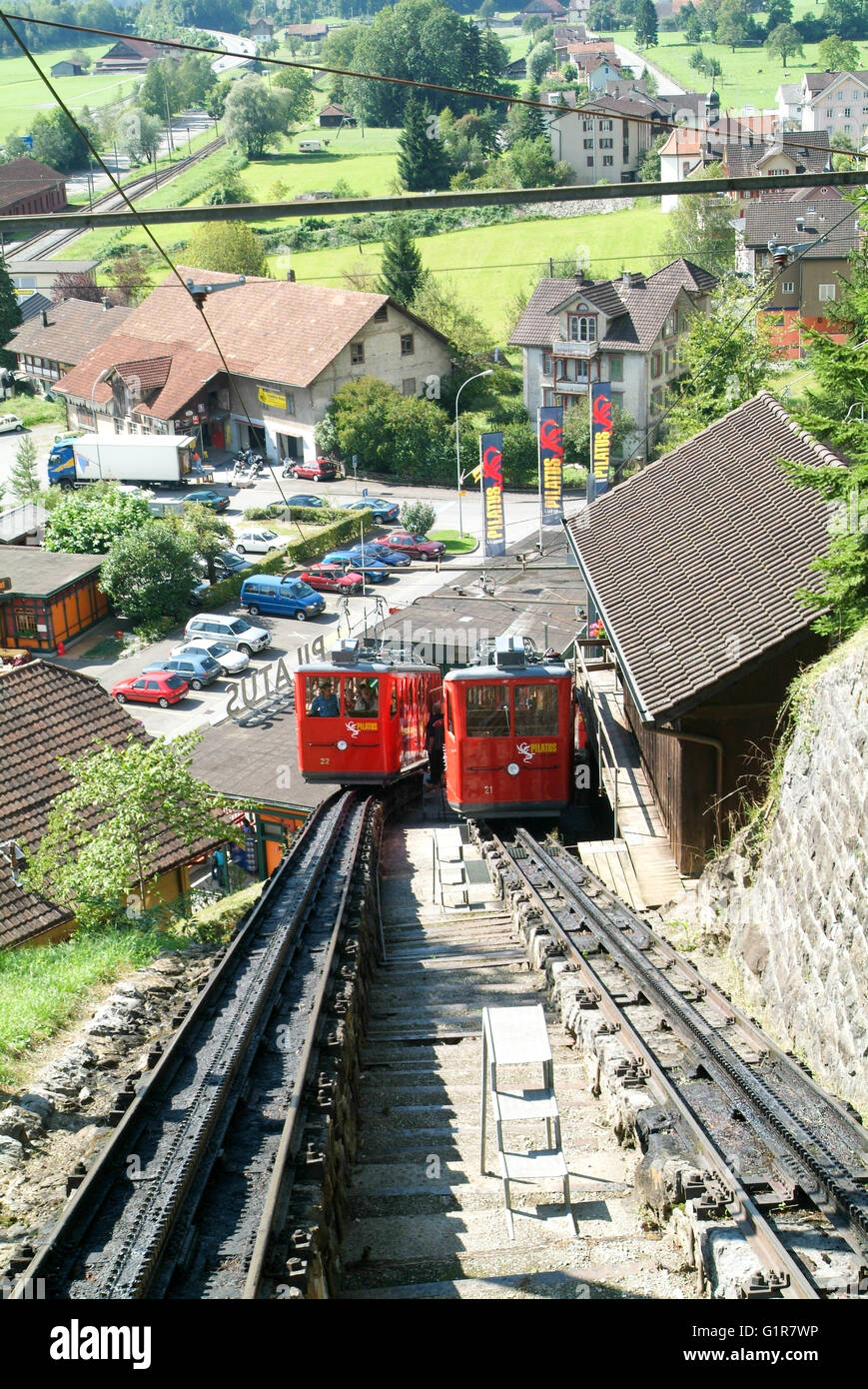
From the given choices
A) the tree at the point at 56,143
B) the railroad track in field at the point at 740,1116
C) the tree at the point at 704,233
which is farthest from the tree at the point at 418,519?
the tree at the point at 56,143

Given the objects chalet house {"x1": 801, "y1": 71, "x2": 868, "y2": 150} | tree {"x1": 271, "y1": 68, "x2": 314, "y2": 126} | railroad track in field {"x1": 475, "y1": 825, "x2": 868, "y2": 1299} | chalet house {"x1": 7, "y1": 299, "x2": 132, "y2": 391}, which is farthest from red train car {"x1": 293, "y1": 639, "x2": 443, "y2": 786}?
chalet house {"x1": 801, "y1": 71, "x2": 868, "y2": 150}

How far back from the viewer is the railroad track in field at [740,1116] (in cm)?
697

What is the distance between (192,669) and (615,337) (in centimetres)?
3323

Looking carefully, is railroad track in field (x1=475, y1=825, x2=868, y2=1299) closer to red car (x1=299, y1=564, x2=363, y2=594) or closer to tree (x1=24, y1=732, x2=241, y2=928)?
tree (x1=24, y1=732, x2=241, y2=928)

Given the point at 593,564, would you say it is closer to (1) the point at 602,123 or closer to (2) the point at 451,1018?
(2) the point at 451,1018

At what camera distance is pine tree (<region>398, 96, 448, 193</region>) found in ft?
366

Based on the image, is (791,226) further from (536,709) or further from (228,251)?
(536,709)

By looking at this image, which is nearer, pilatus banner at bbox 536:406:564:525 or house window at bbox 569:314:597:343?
pilatus banner at bbox 536:406:564:525

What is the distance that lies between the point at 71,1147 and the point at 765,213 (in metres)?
77.8

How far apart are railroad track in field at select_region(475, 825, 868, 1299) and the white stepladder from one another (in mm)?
731

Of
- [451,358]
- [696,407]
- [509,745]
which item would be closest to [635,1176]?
[509,745]

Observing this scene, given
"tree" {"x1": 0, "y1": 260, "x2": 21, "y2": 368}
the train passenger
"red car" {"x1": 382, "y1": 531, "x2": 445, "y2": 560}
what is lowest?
"red car" {"x1": 382, "y1": 531, "x2": 445, "y2": 560}

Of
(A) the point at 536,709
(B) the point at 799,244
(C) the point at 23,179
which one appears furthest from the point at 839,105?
(A) the point at 536,709

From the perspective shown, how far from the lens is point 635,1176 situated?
8.25 metres
